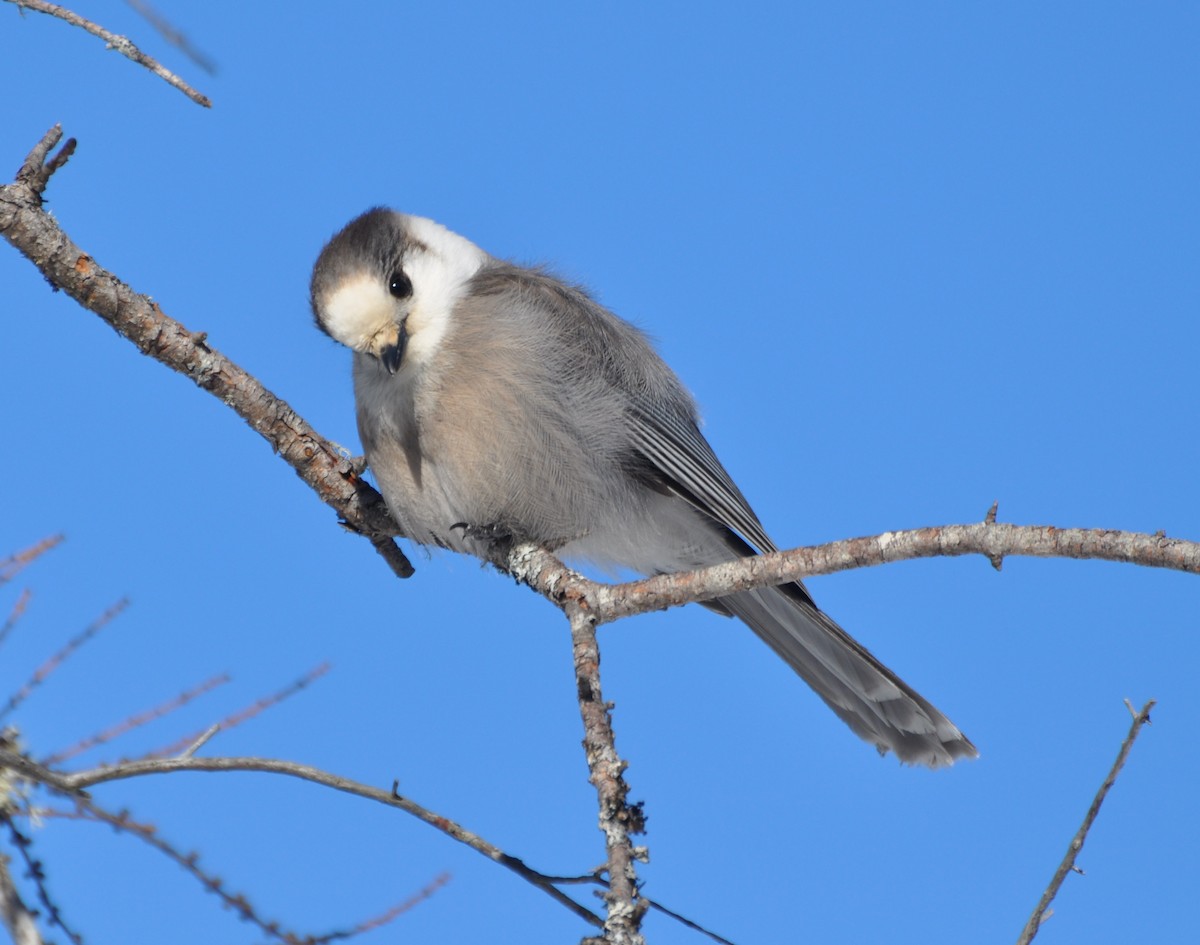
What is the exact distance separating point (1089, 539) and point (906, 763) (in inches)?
66.0

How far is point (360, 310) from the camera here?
12.1ft

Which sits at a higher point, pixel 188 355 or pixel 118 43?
pixel 188 355

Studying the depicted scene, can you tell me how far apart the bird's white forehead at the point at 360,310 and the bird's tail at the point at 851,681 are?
4.57 feet

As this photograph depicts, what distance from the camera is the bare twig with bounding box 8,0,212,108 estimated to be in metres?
2.07

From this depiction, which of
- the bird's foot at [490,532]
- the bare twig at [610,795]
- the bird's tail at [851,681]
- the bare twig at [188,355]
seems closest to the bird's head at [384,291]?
the bare twig at [188,355]

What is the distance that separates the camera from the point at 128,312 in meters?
3.40

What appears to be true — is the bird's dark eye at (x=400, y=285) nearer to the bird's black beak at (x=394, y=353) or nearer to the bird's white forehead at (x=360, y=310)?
the bird's white forehead at (x=360, y=310)

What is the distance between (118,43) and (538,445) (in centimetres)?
180

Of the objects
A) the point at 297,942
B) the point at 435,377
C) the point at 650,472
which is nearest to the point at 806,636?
the point at 650,472

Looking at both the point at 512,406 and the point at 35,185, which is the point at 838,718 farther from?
the point at 35,185

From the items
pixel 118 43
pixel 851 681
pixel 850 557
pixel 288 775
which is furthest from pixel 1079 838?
pixel 118 43

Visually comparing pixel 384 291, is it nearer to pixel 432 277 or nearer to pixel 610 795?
pixel 432 277

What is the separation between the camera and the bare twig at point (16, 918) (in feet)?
5.37

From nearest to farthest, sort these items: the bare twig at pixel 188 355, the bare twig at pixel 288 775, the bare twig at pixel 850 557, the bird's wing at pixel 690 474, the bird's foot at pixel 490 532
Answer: the bare twig at pixel 288 775 → the bare twig at pixel 850 557 → the bare twig at pixel 188 355 → the bird's foot at pixel 490 532 → the bird's wing at pixel 690 474
